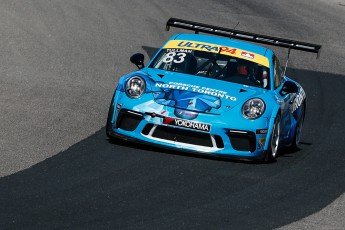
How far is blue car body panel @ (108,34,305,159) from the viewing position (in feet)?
37.3

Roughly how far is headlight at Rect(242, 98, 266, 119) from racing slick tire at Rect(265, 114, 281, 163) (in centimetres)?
26

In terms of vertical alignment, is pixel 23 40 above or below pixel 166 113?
below

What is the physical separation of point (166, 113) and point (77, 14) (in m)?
11.6

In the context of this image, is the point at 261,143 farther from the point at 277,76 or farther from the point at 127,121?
the point at 277,76

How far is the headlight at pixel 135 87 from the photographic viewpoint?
38.5 feet

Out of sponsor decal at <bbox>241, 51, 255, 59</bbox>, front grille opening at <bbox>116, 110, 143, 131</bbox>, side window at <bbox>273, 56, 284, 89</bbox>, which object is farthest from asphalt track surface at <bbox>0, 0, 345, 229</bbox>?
sponsor decal at <bbox>241, 51, 255, 59</bbox>

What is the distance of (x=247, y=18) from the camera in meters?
25.0

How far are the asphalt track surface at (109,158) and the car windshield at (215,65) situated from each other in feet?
3.31

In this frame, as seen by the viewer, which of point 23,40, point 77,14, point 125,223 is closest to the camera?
point 125,223

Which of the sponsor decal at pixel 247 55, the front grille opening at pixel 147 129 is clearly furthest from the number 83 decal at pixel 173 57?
the front grille opening at pixel 147 129

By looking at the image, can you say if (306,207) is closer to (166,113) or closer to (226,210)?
(226,210)

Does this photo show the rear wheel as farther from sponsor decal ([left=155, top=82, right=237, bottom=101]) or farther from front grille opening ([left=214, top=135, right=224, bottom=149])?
front grille opening ([left=214, top=135, right=224, bottom=149])

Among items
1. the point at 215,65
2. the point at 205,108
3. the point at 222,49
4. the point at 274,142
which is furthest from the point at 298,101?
the point at 205,108

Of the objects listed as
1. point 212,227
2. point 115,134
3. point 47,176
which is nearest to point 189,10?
point 115,134
